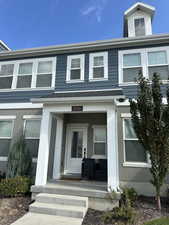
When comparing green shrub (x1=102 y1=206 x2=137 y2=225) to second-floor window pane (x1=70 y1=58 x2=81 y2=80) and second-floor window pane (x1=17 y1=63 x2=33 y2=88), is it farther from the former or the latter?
second-floor window pane (x1=17 y1=63 x2=33 y2=88)

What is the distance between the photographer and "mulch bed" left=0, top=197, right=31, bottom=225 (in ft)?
15.0

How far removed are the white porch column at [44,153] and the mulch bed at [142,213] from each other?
2.12m

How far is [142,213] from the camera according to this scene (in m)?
4.66

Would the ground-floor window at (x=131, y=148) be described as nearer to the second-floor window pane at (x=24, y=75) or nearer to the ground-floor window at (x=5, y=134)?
the second-floor window pane at (x=24, y=75)

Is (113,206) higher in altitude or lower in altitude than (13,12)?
lower

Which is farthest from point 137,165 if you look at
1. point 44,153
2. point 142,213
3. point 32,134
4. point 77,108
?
point 32,134

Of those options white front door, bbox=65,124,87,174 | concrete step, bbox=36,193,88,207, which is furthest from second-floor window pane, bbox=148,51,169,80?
concrete step, bbox=36,193,88,207

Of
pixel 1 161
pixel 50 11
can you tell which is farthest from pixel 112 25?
pixel 1 161

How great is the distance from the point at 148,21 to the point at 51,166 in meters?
9.88

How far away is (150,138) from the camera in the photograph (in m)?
5.00

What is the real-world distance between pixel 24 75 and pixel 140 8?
8.07 m

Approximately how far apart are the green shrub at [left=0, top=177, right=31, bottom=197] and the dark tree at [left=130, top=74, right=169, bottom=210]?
15.1 ft

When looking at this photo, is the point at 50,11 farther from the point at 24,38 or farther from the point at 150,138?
the point at 150,138

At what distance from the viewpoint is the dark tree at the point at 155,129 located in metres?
4.92
